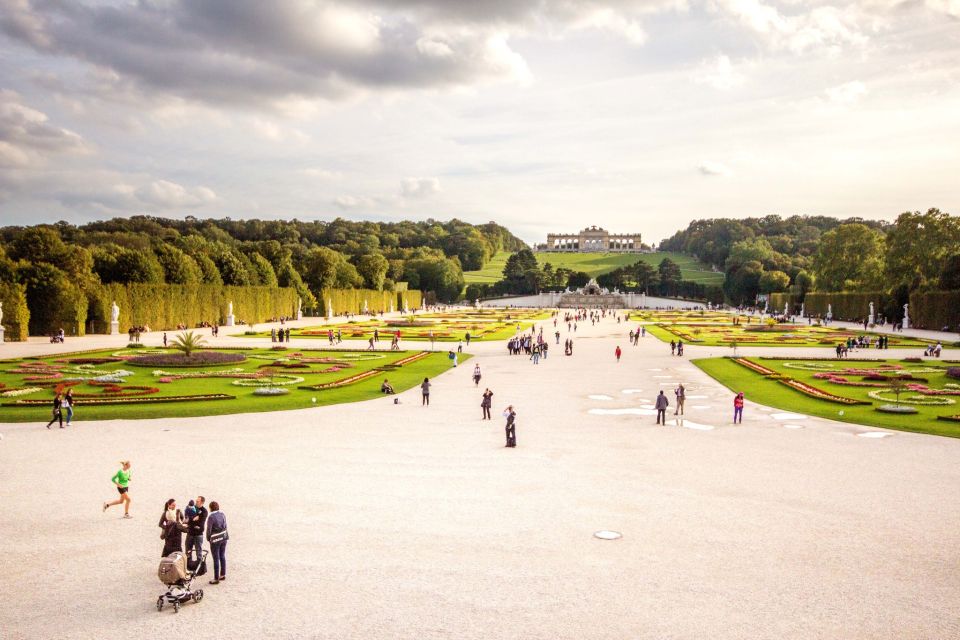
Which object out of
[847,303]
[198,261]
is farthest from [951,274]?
[198,261]

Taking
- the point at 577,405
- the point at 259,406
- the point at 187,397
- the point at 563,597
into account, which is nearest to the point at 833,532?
the point at 563,597

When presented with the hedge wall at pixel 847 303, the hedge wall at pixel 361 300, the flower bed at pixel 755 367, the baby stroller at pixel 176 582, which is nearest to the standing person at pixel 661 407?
the flower bed at pixel 755 367

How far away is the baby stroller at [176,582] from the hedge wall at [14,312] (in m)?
41.5

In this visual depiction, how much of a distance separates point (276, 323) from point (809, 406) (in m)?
58.2

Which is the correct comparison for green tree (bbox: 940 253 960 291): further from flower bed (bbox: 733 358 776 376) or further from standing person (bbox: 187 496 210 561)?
standing person (bbox: 187 496 210 561)

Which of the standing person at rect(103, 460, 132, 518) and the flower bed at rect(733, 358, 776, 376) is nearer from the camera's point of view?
the standing person at rect(103, 460, 132, 518)

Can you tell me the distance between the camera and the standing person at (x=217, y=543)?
8.75 m

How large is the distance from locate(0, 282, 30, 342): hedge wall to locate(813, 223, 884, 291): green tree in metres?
79.5

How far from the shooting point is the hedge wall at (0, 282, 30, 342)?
42062mm

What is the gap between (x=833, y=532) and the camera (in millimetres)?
10508

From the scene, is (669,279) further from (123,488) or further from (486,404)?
(123,488)

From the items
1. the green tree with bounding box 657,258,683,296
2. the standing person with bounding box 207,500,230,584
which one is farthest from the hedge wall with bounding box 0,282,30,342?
the green tree with bounding box 657,258,683,296

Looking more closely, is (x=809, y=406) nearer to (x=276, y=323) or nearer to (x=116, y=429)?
(x=116, y=429)

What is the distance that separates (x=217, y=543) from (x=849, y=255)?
296 feet
